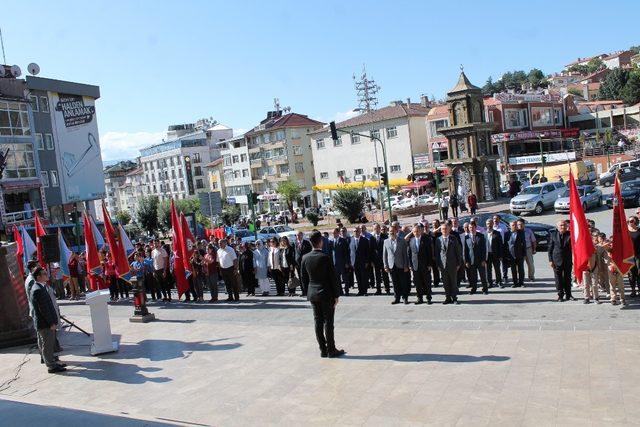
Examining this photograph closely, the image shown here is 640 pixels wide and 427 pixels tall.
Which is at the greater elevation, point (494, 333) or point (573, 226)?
point (573, 226)

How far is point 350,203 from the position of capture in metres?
41.3

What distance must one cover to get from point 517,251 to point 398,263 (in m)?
2.84

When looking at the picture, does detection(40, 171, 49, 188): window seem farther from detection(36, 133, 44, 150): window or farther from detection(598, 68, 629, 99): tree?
detection(598, 68, 629, 99): tree

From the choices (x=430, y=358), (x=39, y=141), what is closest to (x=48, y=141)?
(x=39, y=141)

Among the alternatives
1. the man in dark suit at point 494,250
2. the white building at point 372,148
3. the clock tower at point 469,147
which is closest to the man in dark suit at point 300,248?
the man in dark suit at point 494,250

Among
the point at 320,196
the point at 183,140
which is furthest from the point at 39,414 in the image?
the point at 183,140

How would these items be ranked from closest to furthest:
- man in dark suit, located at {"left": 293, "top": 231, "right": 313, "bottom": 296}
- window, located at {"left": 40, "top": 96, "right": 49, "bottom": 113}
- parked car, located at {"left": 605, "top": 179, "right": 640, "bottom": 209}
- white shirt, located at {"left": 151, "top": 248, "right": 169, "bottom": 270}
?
man in dark suit, located at {"left": 293, "top": 231, "right": 313, "bottom": 296}, white shirt, located at {"left": 151, "top": 248, "right": 169, "bottom": 270}, parked car, located at {"left": 605, "top": 179, "right": 640, "bottom": 209}, window, located at {"left": 40, "top": 96, "right": 49, "bottom": 113}

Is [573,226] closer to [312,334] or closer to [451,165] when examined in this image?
[312,334]

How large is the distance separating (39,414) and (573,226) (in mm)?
9349

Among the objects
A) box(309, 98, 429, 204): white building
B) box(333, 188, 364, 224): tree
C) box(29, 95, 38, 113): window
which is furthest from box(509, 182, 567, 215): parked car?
box(29, 95, 38, 113): window

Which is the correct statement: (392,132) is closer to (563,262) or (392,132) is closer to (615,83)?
(563,262)

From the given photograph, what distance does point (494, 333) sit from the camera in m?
10.1

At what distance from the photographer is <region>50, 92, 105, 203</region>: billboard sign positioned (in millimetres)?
56562

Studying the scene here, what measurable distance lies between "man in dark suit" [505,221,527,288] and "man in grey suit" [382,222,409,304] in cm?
254
